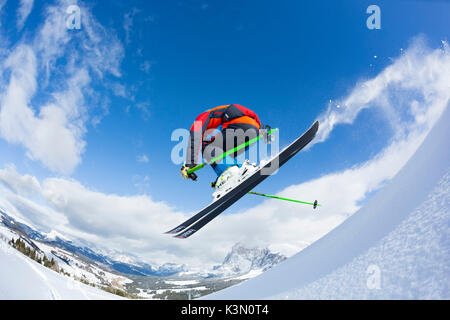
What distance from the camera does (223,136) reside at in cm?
423

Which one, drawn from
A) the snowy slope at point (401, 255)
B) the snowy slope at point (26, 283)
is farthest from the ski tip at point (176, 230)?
the snowy slope at point (401, 255)

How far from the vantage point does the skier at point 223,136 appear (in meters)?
4.16

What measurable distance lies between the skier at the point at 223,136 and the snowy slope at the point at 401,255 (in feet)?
7.59

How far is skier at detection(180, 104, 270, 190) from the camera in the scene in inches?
164

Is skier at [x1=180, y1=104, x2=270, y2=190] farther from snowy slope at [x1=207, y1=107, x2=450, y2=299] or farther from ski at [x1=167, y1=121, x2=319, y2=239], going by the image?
snowy slope at [x1=207, y1=107, x2=450, y2=299]

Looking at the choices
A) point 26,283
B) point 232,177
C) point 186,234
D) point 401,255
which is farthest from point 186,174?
point 401,255

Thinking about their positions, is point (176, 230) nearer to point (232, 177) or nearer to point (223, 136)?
point (232, 177)

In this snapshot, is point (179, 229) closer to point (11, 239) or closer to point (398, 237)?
point (11, 239)

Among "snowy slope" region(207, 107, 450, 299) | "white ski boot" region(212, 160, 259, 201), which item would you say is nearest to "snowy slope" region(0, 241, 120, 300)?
"snowy slope" region(207, 107, 450, 299)

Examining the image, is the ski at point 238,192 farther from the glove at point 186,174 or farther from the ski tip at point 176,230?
the glove at point 186,174

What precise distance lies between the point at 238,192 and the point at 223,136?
117 cm

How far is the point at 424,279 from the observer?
4.03 ft
